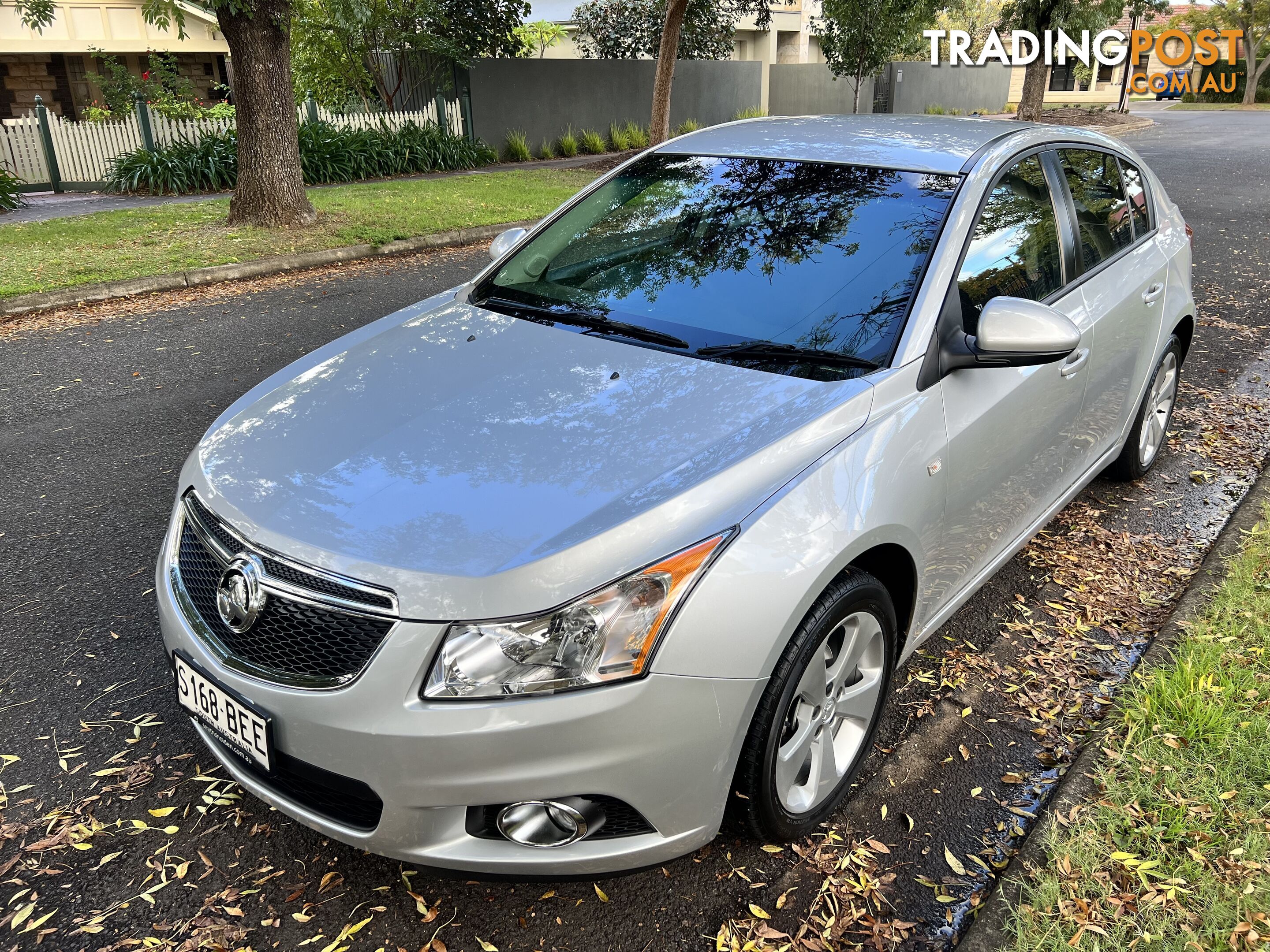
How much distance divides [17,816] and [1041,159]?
12.8 ft

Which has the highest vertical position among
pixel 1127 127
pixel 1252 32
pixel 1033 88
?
pixel 1252 32

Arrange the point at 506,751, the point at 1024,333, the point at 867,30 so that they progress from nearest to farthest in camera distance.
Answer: the point at 506,751 → the point at 1024,333 → the point at 867,30

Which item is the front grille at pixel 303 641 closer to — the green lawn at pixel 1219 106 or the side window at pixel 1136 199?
the side window at pixel 1136 199

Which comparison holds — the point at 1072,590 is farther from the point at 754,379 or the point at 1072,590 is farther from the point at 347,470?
the point at 347,470

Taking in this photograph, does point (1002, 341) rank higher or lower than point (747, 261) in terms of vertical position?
lower

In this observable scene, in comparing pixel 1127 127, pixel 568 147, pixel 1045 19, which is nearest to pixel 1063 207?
pixel 568 147

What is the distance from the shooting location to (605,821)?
2.11m

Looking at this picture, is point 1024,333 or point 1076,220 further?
point 1076,220

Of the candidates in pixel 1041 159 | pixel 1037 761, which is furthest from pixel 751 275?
pixel 1037 761

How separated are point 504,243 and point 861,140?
4.75ft

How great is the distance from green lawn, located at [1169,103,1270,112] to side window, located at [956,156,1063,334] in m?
43.4

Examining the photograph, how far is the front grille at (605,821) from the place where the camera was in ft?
6.81

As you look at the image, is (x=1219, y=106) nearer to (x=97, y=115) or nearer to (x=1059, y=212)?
(x=97, y=115)

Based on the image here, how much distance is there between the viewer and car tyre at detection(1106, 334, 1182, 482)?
450cm
